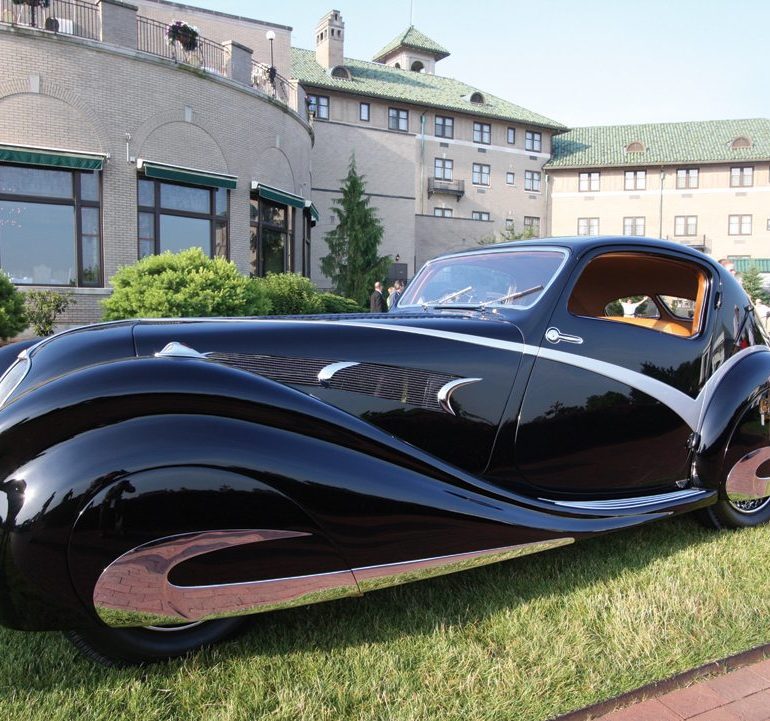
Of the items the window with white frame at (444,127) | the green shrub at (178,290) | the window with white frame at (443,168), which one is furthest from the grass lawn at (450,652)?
the window with white frame at (444,127)

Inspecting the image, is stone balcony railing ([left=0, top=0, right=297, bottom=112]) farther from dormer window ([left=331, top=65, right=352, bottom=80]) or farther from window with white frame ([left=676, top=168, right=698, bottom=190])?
window with white frame ([left=676, top=168, right=698, bottom=190])

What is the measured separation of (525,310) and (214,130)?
15730 mm

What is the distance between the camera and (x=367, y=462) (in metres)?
2.31

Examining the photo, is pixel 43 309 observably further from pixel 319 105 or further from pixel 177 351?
pixel 319 105

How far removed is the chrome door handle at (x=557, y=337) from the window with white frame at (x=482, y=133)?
43.0 meters

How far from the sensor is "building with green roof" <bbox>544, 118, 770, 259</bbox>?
44781 millimetres

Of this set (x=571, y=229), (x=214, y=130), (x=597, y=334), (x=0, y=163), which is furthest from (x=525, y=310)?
(x=571, y=229)

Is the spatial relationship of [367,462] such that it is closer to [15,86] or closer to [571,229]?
[15,86]

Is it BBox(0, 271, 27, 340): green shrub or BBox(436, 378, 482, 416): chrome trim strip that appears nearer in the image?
BBox(436, 378, 482, 416): chrome trim strip

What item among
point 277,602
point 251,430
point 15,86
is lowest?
point 277,602

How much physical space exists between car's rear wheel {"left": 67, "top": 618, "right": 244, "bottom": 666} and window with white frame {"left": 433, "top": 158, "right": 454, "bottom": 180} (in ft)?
137

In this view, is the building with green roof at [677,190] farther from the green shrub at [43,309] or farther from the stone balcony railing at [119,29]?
the green shrub at [43,309]

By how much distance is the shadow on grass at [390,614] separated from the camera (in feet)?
7.44

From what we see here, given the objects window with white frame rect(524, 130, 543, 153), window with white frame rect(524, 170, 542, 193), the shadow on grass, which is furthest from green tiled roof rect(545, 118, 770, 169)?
the shadow on grass
